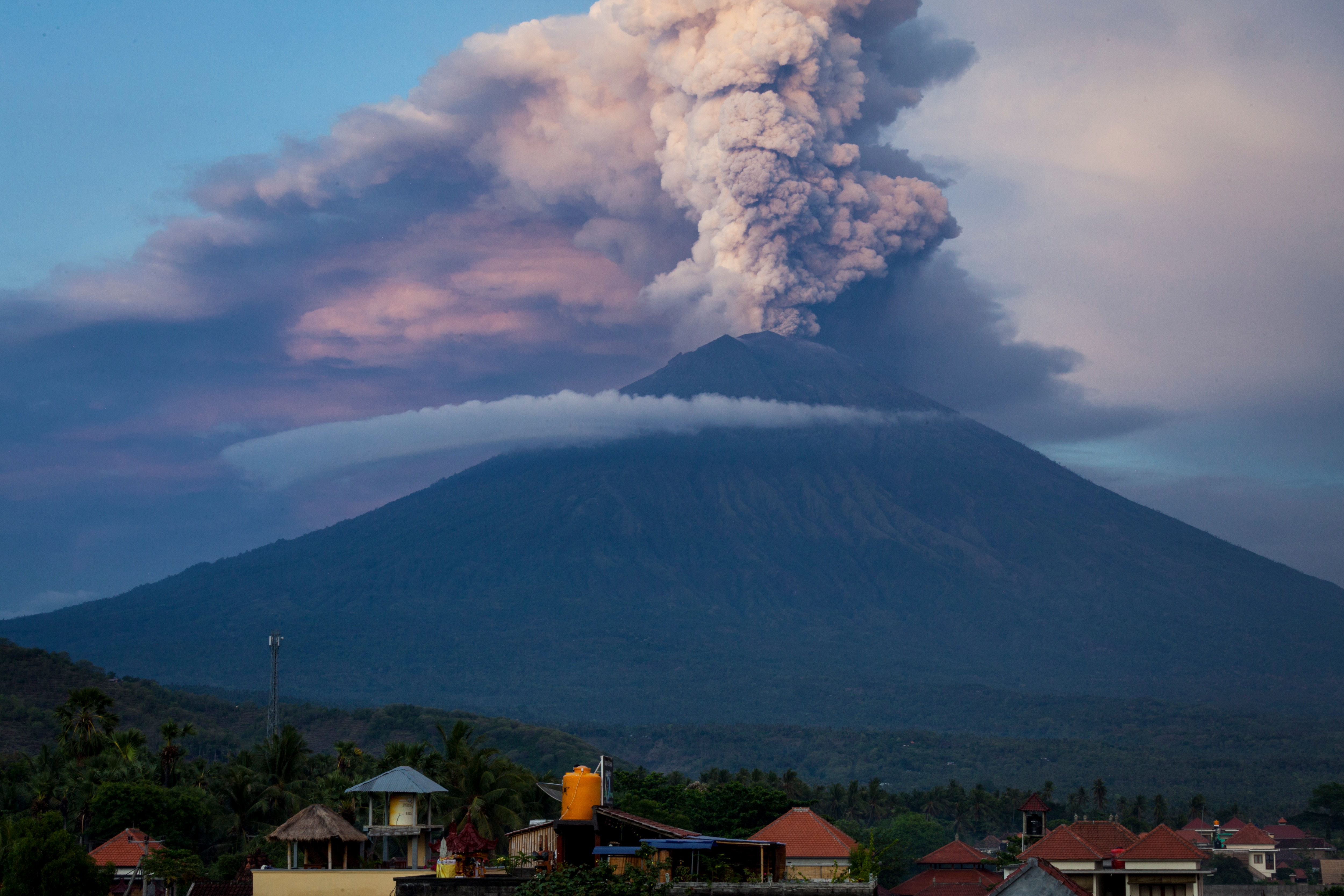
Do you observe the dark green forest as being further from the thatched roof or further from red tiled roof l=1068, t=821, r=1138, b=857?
the thatched roof

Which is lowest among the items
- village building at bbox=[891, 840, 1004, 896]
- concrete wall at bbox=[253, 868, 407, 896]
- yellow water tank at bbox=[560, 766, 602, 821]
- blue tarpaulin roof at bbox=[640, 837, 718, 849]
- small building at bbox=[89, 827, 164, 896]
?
village building at bbox=[891, 840, 1004, 896]

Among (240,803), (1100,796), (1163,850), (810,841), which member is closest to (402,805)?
(1163,850)

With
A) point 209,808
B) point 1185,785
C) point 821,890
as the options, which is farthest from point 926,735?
point 821,890

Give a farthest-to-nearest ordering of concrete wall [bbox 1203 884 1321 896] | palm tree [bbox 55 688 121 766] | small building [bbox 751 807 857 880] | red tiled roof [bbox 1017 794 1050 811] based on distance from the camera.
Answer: palm tree [bbox 55 688 121 766]
concrete wall [bbox 1203 884 1321 896]
red tiled roof [bbox 1017 794 1050 811]
small building [bbox 751 807 857 880]

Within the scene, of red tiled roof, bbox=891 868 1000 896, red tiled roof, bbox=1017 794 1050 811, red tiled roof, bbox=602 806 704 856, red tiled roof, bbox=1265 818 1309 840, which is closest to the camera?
red tiled roof, bbox=602 806 704 856

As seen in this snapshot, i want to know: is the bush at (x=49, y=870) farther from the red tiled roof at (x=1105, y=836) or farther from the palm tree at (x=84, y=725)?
the red tiled roof at (x=1105, y=836)

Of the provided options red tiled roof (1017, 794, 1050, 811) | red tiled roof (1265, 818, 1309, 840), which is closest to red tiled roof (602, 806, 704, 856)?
red tiled roof (1017, 794, 1050, 811)
